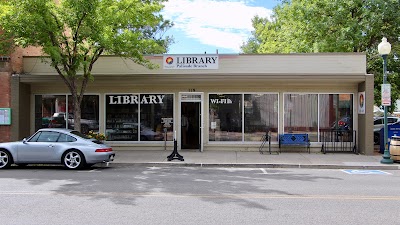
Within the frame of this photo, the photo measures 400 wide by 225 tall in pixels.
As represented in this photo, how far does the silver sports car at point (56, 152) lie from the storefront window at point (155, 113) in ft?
16.9

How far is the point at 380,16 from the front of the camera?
782 inches

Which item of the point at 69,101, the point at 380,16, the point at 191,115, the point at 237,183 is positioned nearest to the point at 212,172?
the point at 237,183

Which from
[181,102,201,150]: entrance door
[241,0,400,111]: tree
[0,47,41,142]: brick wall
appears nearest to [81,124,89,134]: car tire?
[0,47,41,142]: brick wall

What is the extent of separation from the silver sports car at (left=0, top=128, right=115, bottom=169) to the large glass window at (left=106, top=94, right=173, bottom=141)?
5140 mm

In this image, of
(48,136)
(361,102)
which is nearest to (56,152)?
(48,136)

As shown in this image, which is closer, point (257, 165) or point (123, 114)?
point (257, 165)

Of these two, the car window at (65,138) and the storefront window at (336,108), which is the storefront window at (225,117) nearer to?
the storefront window at (336,108)

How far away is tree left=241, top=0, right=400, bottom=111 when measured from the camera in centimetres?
2006

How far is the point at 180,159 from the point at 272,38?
24.5m

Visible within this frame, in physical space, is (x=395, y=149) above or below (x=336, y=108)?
below

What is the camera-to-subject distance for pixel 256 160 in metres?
14.4

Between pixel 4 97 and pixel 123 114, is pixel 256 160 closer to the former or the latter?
pixel 123 114

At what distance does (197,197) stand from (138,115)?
10.0 meters

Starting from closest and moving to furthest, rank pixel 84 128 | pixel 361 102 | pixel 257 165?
pixel 257 165 → pixel 361 102 → pixel 84 128
